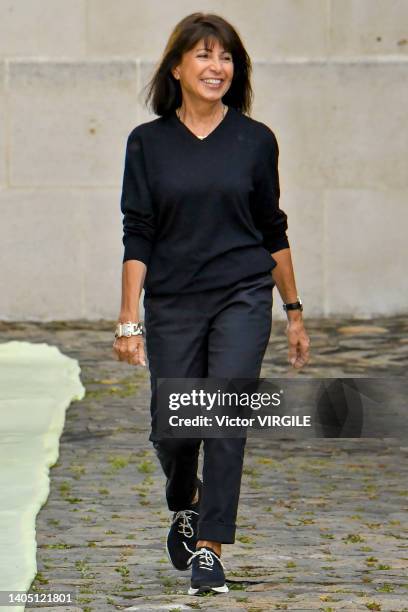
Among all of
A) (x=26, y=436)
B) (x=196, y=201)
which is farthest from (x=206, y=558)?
(x=26, y=436)

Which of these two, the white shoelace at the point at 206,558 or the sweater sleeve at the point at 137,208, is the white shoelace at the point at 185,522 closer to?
the white shoelace at the point at 206,558

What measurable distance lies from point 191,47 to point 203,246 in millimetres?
762

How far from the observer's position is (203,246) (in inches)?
234

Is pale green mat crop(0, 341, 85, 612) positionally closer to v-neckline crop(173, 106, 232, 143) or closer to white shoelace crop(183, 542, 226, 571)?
white shoelace crop(183, 542, 226, 571)

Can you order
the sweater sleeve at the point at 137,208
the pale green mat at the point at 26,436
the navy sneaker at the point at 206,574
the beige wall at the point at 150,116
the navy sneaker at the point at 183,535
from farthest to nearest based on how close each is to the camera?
the beige wall at the point at 150,116, the pale green mat at the point at 26,436, the navy sneaker at the point at 183,535, the sweater sleeve at the point at 137,208, the navy sneaker at the point at 206,574

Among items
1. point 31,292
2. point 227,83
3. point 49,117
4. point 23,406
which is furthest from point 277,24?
point 227,83

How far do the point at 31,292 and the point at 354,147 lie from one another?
3.11 m

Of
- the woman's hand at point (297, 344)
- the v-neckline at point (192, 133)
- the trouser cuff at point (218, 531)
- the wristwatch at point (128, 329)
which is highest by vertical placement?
the v-neckline at point (192, 133)

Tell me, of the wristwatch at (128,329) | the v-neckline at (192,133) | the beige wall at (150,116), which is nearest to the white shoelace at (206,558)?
the wristwatch at (128,329)

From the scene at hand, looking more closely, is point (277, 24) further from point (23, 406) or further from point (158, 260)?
point (158, 260)

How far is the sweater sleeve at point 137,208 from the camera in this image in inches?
235

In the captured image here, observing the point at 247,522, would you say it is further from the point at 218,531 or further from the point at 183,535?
the point at 218,531

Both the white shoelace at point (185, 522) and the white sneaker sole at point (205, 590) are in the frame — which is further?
the white shoelace at point (185, 522)

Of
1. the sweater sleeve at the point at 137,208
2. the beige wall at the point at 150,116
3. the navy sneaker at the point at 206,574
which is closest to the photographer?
the navy sneaker at the point at 206,574
